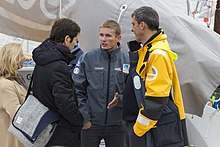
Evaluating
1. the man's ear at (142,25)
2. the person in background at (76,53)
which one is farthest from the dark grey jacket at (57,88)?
the person in background at (76,53)

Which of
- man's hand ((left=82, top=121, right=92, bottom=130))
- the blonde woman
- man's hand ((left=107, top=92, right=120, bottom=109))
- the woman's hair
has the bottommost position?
man's hand ((left=82, top=121, right=92, bottom=130))

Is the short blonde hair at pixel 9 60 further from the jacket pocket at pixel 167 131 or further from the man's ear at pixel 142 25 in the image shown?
the jacket pocket at pixel 167 131

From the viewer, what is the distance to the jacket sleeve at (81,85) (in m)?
2.89

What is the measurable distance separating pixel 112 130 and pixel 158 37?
97 cm

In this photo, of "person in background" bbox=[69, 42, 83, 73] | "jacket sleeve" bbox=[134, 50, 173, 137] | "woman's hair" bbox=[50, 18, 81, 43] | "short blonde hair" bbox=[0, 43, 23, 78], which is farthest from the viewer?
"person in background" bbox=[69, 42, 83, 73]

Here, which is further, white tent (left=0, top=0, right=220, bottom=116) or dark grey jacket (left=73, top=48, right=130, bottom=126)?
dark grey jacket (left=73, top=48, right=130, bottom=126)

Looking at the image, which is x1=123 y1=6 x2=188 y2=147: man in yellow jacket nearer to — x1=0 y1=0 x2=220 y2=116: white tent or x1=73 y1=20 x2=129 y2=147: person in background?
x1=0 y1=0 x2=220 y2=116: white tent

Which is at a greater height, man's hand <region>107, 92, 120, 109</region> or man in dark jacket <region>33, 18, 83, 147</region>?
man in dark jacket <region>33, 18, 83, 147</region>

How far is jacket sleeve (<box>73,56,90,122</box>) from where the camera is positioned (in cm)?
289

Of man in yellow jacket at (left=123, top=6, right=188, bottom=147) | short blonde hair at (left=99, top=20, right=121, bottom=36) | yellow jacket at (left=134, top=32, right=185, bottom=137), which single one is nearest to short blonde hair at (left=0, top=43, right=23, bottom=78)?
short blonde hair at (left=99, top=20, right=121, bottom=36)

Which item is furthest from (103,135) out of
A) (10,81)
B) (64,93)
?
(10,81)

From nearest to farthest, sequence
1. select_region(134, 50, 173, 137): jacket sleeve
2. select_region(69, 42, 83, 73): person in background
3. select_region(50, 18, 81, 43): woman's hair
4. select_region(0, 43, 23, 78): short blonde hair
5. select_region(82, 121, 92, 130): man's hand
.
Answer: select_region(134, 50, 173, 137): jacket sleeve < select_region(50, 18, 81, 43): woman's hair < select_region(82, 121, 92, 130): man's hand < select_region(0, 43, 23, 78): short blonde hair < select_region(69, 42, 83, 73): person in background

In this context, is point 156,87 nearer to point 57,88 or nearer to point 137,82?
point 137,82

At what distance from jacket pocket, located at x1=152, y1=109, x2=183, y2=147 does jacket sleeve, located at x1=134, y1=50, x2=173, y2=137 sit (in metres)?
0.08
